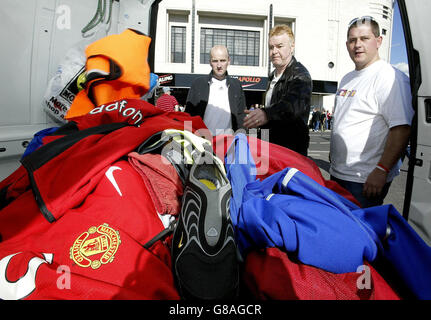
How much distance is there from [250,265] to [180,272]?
21cm

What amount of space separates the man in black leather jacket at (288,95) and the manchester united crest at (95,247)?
1134 millimetres

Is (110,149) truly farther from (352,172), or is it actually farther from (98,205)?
(352,172)

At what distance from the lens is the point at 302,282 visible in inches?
28.8

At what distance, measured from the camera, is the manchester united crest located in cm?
76

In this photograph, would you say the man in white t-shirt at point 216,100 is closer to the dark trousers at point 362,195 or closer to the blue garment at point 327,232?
the dark trousers at point 362,195

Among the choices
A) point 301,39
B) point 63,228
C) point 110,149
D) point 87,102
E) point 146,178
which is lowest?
point 63,228

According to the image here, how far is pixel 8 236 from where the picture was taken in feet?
2.80

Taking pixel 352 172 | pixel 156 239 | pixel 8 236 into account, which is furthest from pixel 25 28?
pixel 352 172

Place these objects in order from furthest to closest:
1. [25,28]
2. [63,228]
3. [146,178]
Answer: [25,28]
[146,178]
[63,228]

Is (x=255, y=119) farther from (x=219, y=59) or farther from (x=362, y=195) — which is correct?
(x=219, y=59)

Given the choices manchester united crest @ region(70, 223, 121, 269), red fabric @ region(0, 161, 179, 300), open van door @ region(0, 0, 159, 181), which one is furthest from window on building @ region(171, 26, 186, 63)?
manchester united crest @ region(70, 223, 121, 269)

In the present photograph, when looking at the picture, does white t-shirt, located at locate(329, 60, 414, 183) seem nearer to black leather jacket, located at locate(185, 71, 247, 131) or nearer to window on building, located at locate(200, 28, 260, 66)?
black leather jacket, located at locate(185, 71, 247, 131)

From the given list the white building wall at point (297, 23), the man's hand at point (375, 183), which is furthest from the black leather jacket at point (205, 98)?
the white building wall at point (297, 23)

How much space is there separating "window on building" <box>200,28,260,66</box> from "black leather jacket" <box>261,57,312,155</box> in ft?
61.3
